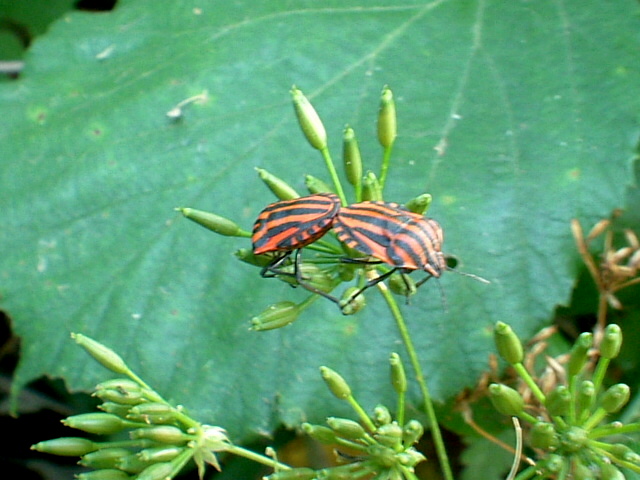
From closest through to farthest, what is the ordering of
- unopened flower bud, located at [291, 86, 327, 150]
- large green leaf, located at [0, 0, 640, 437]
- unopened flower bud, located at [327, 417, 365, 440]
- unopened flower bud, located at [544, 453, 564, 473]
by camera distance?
1. unopened flower bud, located at [544, 453, 564, 473]
2. unopened flower bud, located at [327, 417, 365, 440]
3. unopened flower bud, located at [291, 86, 327, 150]
4. large green leaf, located at [0, 0, 640, 437]

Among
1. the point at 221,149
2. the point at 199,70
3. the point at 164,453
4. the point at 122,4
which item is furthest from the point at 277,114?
the point at 164,453

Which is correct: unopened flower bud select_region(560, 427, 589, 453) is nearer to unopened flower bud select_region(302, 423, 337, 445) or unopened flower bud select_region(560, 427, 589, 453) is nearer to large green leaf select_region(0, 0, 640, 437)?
unopened flower bud select_region(302, 423, 337, 445)

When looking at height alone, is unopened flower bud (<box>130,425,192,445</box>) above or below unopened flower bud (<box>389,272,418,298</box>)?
below

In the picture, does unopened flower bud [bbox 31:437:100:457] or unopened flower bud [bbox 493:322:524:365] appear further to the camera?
unopened flower bud [bbox 31:437:100:457]

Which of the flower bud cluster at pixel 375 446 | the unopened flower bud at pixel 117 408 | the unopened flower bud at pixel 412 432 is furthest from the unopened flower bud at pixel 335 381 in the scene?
the unopened flower bud at pixel 117 408

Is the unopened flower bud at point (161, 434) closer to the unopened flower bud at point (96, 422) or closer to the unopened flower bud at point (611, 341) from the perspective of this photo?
the unopened flower bud at point (96, 422)

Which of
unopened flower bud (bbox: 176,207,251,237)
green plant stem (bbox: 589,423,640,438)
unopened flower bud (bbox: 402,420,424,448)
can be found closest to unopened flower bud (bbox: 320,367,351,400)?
unopened flower bud (bbox: 402,420,424,448)

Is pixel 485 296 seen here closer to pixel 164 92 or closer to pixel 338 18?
pixel 338 18
